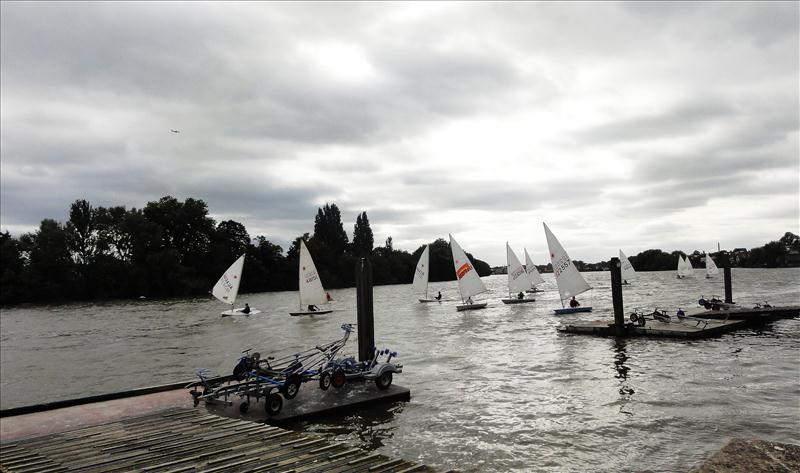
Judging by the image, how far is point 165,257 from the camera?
309ft

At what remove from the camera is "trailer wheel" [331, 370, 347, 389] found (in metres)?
12.9

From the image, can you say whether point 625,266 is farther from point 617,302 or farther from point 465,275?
point 617,302

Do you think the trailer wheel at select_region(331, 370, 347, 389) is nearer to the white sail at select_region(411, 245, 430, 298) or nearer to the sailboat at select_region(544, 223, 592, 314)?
the sailboat at select_region(544, 223, 592, 314)

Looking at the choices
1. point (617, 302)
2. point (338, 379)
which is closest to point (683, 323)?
point (617, 302)

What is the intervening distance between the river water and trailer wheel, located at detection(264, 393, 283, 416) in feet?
2.63

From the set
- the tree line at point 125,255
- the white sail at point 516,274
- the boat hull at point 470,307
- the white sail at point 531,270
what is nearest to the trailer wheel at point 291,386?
the boat hull at point 470,307

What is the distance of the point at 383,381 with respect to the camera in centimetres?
1360

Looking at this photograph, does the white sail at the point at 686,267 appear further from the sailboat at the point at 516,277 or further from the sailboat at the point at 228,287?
the sailboat at the point at 228,287

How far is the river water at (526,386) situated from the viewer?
34.9 feet

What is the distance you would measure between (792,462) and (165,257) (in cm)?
10037

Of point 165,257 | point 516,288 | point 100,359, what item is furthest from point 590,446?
point 165,257

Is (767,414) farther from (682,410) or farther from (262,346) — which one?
(262,346)

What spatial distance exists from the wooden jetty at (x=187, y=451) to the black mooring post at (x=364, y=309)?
19.4 feet

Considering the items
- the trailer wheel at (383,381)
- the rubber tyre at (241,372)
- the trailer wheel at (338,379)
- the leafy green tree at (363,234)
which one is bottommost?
the trailer wheel at (383,381)
